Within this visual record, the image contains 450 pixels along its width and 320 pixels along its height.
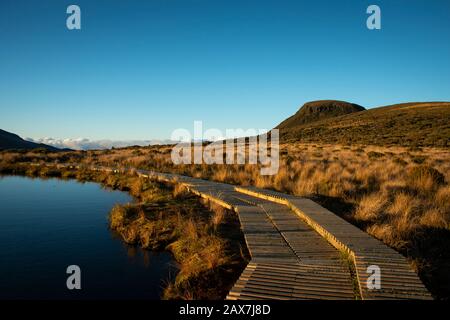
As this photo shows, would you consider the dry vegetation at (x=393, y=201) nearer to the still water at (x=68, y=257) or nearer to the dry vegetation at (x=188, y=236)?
the dry vegetation at (x=188, y=236)

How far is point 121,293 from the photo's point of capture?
6152 millimetres

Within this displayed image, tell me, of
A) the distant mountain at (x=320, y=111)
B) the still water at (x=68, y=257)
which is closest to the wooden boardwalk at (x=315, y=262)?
the still water at (x=68, y=257)

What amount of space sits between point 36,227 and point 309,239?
8.14 m

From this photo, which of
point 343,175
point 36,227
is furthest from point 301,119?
point 36,227

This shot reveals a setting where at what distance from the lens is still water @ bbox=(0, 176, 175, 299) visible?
6.26 meters

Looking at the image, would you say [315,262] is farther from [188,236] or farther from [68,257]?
[68,257]

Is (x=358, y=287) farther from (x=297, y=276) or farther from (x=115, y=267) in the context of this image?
(x=115, y=267)

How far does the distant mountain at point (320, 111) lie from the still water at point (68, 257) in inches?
3922

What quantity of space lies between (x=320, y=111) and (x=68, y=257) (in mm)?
113475

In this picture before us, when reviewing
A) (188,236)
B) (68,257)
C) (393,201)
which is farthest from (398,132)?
(68,257)

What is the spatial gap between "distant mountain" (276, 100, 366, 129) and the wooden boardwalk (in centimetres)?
10211

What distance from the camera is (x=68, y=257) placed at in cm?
783

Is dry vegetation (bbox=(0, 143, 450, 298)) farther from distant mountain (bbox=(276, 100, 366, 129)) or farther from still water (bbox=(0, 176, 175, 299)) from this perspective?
distant mountain (bbox=(276, 100, 366, 129))

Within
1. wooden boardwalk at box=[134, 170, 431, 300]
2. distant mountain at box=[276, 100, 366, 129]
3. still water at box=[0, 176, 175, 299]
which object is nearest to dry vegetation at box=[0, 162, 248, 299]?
still water at box=[0, 176, 175, 299]
